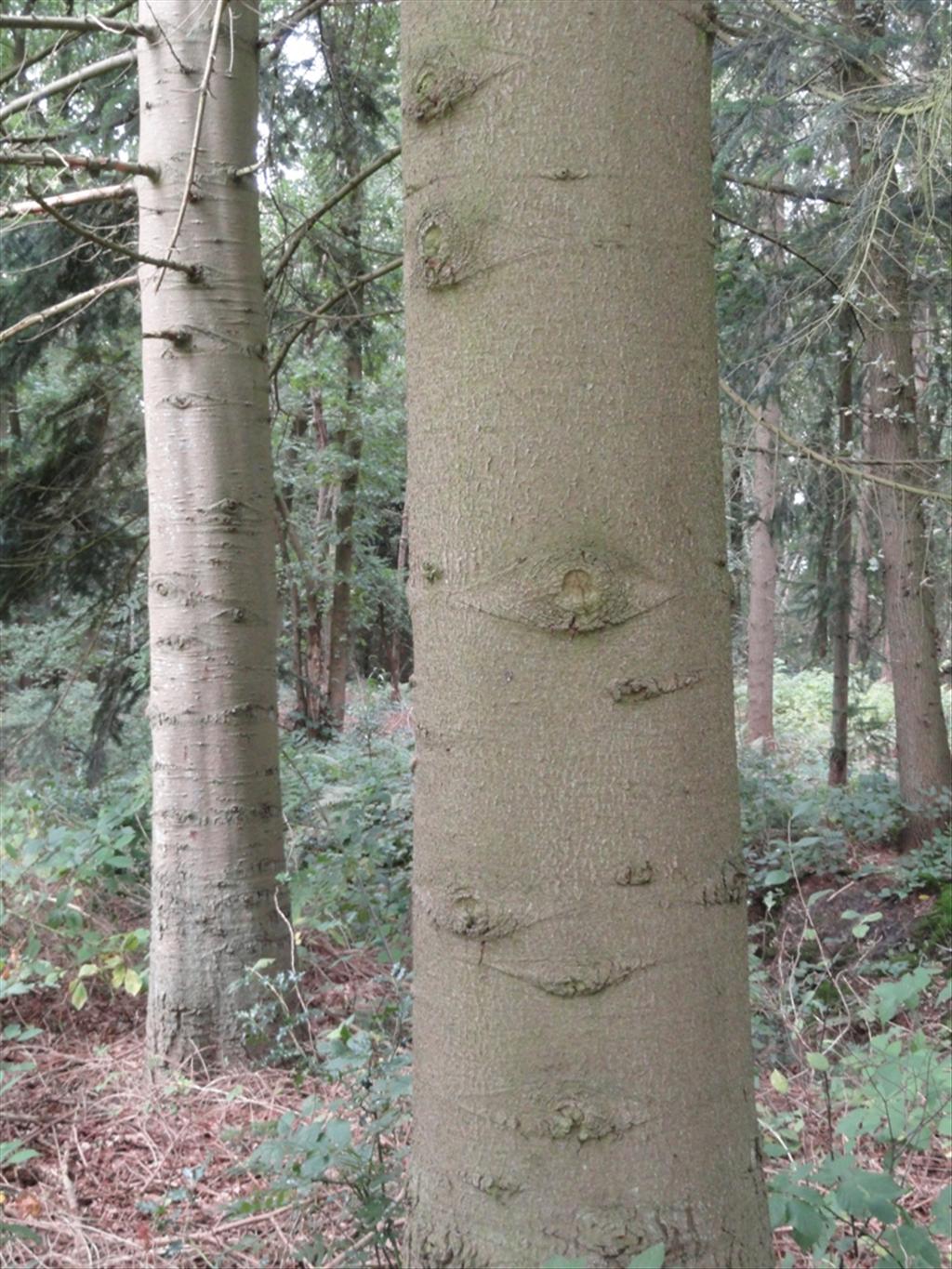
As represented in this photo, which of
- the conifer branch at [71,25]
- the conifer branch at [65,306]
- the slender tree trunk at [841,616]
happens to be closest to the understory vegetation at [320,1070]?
the conifer branch at [65,306]

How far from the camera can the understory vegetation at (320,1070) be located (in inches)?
80.5

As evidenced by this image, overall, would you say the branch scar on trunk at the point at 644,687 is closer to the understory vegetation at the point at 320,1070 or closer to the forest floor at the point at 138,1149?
the understory vegetation at the point at 320,1070

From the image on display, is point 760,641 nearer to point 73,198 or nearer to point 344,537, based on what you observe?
point 344,537

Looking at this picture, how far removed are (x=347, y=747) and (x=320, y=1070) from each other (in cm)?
582

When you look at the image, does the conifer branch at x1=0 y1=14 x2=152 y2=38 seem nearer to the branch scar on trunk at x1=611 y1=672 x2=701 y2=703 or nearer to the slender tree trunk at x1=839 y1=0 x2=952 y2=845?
the branch scar on trunk at x1=611 y1=672 x2=701 y2=703

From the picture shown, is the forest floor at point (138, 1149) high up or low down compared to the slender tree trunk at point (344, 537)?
down

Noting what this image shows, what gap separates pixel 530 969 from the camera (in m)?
1.30

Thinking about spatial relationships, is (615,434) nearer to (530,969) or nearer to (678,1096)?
(530,969)

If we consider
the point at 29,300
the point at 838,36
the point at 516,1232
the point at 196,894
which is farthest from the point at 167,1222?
the point at 838,36

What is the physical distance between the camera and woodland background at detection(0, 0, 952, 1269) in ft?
7.87

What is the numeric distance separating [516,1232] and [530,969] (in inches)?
13.3

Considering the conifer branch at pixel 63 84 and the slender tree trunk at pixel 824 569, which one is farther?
the slender tree trunk at pixel 824 569

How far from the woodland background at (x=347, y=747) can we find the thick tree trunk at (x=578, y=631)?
0.53m

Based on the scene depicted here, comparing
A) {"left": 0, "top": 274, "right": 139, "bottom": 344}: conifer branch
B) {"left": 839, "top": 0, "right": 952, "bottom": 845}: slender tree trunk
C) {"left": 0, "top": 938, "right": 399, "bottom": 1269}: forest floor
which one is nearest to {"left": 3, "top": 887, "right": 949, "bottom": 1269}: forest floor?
{"left": 0, "top": 938, "right": 399, "bottom": 1269}: forest floor
